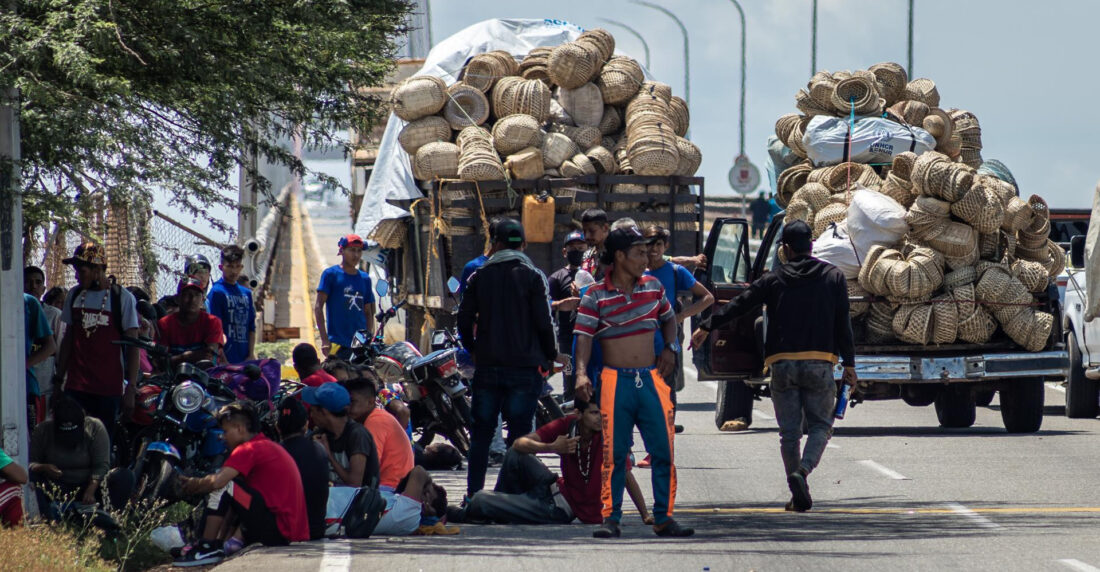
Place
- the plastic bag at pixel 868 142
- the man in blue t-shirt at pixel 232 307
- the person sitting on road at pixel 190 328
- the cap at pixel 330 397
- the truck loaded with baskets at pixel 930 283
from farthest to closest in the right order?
the plastic bag at pixel 868 142, the truck loaded with baskets at pixel 930 283, the man in blue t-shirt at pixel 232 307, the person sitting on road at pixel 190 328, the cap at pixel 330 397

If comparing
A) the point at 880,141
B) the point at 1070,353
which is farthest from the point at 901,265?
the point at 1070,353

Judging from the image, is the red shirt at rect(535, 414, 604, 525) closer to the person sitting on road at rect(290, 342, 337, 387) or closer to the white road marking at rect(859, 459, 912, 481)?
the person sitting on road at rect(290, 342, 337, 387)

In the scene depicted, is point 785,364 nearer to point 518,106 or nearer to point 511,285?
point 511,285

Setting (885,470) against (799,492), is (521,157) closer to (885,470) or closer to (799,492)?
(885,470)

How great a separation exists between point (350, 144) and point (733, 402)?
6520mm

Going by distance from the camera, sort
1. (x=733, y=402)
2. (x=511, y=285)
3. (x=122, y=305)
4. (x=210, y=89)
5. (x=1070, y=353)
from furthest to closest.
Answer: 1. (x=1070, y=353)
2. (x=733, y=402)
3. (x=122, y=305)
4. (x=511, y=285)
5. (x=210, y=89)

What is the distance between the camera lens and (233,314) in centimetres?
1366

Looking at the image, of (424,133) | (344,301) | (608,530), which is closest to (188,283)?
(344,301)

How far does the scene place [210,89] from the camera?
976cm

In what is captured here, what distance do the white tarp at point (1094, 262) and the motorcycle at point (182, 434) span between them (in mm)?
6906

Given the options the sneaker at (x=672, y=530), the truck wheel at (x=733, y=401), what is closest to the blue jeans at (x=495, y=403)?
the sneaker at (x=672, y=530)

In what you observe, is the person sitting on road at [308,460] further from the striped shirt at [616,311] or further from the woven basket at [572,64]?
the woven basket at [572,64]

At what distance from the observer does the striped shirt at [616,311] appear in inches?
366

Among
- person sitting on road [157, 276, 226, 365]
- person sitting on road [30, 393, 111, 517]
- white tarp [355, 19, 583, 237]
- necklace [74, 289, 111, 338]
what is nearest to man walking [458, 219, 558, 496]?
person sitting on road [30, 393, 111, 517]
